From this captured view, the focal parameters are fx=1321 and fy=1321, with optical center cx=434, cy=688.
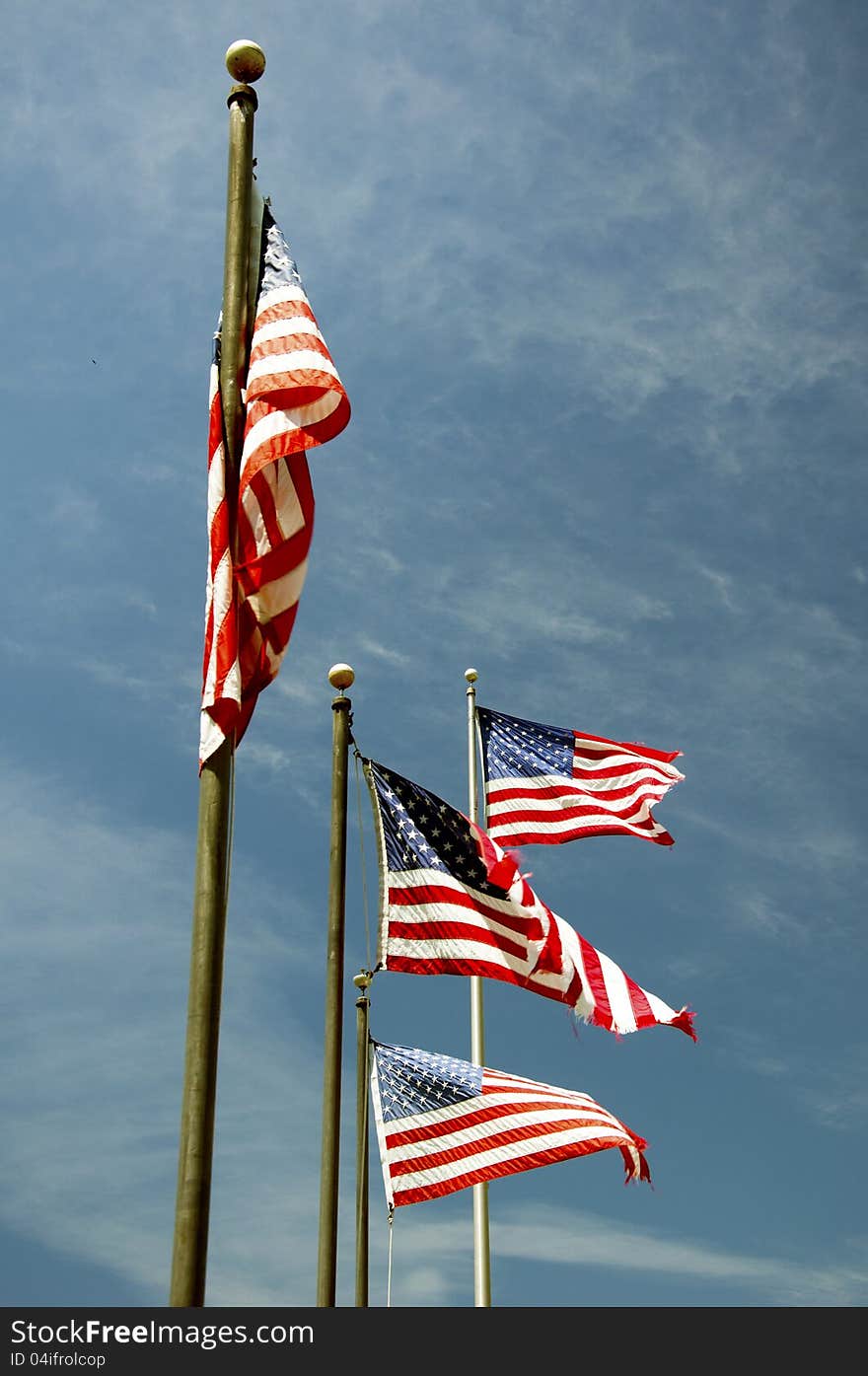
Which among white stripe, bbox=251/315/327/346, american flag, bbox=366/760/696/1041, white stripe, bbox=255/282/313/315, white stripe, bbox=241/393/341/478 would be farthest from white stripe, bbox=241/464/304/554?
american flag, bbox=366/760/696/1041

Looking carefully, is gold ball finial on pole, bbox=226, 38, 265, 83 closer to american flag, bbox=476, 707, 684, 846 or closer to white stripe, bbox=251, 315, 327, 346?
white stripe, bbox=251, 315, 327, 346

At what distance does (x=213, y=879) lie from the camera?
720 cm

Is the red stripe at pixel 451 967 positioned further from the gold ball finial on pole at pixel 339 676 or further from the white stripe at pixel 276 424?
the white stripe at pixel 276 424

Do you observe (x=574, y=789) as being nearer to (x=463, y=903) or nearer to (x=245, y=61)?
(x=463, y=903)

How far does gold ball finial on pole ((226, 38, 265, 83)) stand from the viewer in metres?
9.22

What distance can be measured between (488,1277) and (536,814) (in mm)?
6828

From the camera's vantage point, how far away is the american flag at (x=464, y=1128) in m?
14.9

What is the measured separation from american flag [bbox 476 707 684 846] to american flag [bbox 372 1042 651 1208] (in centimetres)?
563

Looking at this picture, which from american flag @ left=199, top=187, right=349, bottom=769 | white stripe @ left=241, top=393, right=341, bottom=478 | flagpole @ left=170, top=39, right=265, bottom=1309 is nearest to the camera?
flagpole @ left=170, top=39, right=265, bottom=1309

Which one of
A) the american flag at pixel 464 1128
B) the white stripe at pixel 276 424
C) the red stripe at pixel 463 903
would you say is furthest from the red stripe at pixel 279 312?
the american flag at pixel 464 1128

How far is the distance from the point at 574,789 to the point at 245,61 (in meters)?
13.8

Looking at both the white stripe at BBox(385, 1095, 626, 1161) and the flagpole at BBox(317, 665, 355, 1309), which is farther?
the white stripe at BBox(385, 1095, 626, 1161)
